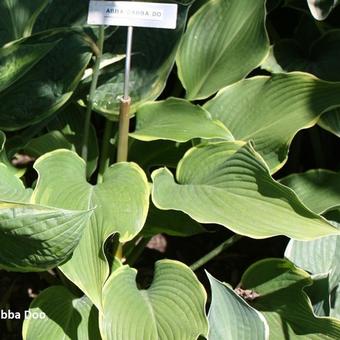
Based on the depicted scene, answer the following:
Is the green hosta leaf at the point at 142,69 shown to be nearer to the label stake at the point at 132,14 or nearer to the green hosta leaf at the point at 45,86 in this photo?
the green hosta leaf at the point at 45,86

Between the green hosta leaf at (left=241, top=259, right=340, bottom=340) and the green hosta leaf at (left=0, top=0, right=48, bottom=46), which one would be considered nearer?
the green hosta leaf at (left=241, top=259, right=340, bottom=340)

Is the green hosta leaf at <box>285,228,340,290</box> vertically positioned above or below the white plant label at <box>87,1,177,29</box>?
below

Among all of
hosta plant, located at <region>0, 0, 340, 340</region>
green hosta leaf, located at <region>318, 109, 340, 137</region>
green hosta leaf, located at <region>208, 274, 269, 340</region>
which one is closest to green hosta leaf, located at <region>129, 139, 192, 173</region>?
hosta plant, located at <region>0, 0, 340, 340</region>

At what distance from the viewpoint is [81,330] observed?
3.94 feet

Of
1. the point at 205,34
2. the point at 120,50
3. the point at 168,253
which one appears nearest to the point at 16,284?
the point at 168,253

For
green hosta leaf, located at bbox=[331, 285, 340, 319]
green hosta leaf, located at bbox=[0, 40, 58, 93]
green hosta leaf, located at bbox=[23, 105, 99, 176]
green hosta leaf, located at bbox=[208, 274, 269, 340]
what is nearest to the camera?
green hosta leaf, located at bbox=[208, 274, 269, 340]

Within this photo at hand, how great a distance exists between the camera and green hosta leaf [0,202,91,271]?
36.6 inches

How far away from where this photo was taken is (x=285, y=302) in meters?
1.24

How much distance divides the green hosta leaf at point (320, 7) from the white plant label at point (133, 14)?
394 mm

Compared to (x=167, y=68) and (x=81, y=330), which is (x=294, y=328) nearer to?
(x=81, y=330)

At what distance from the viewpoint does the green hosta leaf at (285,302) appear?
3.94 ft

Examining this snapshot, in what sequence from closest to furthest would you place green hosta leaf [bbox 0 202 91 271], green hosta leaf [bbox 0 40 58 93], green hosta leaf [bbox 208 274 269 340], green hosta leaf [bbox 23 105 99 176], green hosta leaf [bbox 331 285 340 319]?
green hosta leaf [bbox 0 202 91 271] → green hosta leaf [bbox 208 274 269 340] → green hosta leaf [bbox 0 40 58 93] → green hosta leaf [bbox 331 285 340 319] → green hosta leaf [bbox 23 105 99 176]

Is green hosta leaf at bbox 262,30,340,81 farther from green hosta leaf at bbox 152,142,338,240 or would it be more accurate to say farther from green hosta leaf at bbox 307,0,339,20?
green hosta leaf at bbox 152,142,338,240

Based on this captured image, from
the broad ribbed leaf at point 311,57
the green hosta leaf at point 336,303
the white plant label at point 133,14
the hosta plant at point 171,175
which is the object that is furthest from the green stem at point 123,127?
the green hosta leaf at point 336,303
